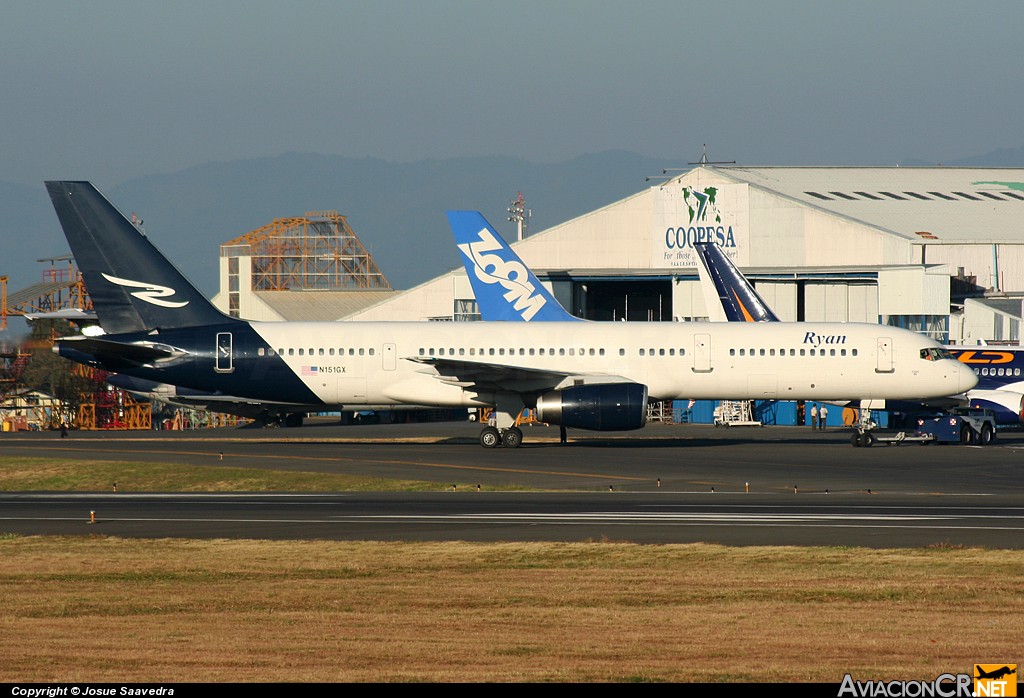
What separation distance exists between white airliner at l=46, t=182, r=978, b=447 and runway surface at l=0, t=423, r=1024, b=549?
1994 millimetres

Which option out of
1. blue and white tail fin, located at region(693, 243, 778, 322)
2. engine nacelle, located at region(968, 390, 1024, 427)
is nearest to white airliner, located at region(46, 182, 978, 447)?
engine nacelle, located at region(968, 390, 1024, 427)

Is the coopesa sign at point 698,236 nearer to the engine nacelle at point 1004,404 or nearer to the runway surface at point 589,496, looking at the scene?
the engine nacelle at point 1004,404

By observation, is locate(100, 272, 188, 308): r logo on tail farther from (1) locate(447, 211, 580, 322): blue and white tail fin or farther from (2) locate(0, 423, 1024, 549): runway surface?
→ (1) locate(447, 211, 580, 322): blue and white tail fin

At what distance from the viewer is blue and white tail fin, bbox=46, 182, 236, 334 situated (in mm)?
42750

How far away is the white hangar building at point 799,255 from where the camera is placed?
68312 mm

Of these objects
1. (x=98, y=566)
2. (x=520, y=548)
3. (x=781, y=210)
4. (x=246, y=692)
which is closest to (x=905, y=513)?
(x=520, y=548)

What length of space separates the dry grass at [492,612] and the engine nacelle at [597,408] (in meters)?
21.8

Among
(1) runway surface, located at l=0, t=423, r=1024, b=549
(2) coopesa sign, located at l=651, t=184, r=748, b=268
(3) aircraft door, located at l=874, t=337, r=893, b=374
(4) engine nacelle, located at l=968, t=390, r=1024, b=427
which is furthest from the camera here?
(2) coopesa sign, located at l=651, t=184, r=748, b=268

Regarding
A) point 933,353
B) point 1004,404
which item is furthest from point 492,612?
point 1004,404

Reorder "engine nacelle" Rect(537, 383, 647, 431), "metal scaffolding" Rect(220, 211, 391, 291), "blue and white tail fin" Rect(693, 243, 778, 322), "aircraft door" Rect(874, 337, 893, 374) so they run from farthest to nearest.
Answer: "metal scaffolding" Rect(220, 211, 391, 291)
"blue and white tail fin" Rect(693, 243, 778, 322)
"aircraft door" Rect(874, 337, 893, 374)
"engine nacelle" Rect(537, 383, 647, 431)

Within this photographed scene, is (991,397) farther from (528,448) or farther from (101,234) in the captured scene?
(101,234)

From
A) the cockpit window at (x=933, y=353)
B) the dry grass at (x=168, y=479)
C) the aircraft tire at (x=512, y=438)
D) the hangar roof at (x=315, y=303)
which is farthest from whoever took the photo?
the hangar roof at (x=315, y=303)

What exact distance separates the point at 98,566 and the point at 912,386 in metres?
32.8

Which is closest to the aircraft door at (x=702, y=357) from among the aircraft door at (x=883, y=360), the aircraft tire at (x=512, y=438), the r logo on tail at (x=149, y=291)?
the aircraft door at (x=883, y=360)
